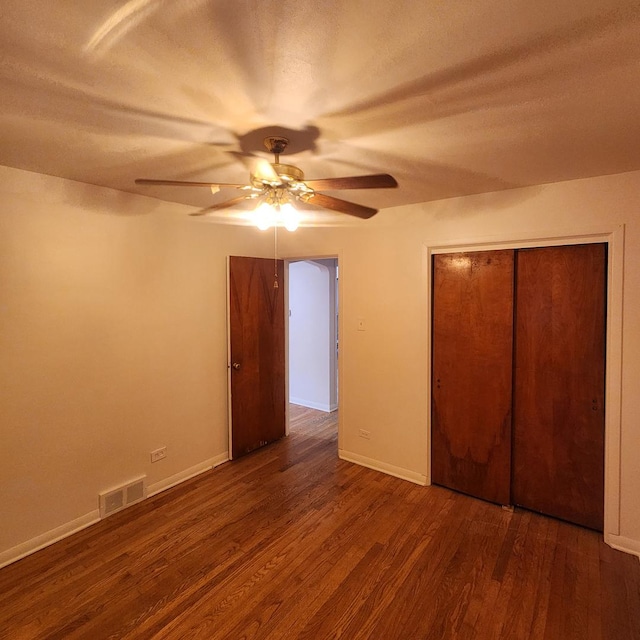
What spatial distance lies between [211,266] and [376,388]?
6.23 feet

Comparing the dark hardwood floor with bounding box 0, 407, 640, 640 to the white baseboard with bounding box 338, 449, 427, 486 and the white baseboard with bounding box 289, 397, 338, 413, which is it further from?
the white baseboard with bounding box 289, 397, 338, 413

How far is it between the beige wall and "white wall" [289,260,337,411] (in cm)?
140

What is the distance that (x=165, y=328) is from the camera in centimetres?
315

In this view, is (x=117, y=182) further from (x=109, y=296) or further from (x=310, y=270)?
(x=310, y=270)

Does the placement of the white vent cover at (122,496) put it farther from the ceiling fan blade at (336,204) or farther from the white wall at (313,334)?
the white wall at (313,334)

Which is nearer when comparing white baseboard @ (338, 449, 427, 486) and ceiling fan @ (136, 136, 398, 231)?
ceiling fan @ (136, 136, 398, 231)

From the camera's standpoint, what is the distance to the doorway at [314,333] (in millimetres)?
5277

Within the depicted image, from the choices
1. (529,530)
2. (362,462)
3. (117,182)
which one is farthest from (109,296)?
(529,530)

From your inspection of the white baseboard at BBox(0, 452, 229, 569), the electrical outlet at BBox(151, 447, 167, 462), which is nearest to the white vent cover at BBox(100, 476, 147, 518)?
the white baseboard at BBox(0, 452, 229, 569)

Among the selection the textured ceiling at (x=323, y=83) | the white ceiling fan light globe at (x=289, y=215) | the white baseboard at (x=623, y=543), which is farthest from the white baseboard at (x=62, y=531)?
the white baseboard at (x=623, y=543)

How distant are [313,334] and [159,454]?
2.79 meters

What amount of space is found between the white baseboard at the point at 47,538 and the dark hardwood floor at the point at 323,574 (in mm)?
53

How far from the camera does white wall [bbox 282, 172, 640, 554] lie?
7.83 feet

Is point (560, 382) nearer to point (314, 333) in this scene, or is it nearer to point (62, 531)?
point (314, 333)
